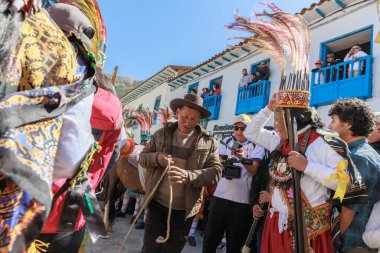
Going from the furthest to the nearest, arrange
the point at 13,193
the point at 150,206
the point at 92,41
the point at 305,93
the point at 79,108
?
the point at 150,206 → the point at 305,93 → the point at 92,41 → the point at 79,108 → the point at 13,193

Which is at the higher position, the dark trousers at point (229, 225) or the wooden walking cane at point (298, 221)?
the wooden walking cane at point (298, 221)

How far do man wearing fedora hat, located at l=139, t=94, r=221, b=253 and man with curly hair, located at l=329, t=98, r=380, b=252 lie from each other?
3.58ft

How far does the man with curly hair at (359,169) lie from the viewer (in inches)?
77.6

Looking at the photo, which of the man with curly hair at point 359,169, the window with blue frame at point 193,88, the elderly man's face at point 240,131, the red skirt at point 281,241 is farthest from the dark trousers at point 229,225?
the window with blue frame at point 193,88

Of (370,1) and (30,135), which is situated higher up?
(370,1)

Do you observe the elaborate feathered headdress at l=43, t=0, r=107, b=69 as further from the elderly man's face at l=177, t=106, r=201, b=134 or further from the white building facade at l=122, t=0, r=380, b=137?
the white building facade at l=122, t=0, r=380, b=137

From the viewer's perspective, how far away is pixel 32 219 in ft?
2.63

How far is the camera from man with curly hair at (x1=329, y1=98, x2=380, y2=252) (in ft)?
6.47

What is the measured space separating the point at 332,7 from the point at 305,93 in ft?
20.2

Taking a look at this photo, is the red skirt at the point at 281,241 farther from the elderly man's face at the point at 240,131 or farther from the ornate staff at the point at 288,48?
the elderly man's face at the point at 240,131

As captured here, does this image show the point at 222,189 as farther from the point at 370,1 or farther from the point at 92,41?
the point at 370,1

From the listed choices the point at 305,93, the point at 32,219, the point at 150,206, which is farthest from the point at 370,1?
the point at 32,219

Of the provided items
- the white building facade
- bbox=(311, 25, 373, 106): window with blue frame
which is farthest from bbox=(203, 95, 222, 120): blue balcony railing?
bbox=(311, 25, 373, 106): window with blue frame

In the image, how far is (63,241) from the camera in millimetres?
1379
